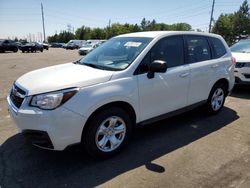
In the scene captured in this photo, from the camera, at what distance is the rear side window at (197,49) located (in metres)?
4.80

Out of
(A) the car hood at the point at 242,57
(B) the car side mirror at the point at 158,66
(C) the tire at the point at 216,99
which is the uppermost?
(B) the car side mirror at the point at 158,66

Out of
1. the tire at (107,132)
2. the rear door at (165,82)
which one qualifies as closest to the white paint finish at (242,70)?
the rear door at (165,82)

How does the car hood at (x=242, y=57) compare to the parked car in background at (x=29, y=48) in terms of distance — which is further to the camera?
the parked car in background at (x=29, y=48)

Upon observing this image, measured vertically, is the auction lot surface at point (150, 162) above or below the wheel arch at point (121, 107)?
below

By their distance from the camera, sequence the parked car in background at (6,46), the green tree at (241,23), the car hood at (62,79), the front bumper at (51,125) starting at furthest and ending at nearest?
1. the green tree at (241,23)
2. the parked car in background at (6,46)
3. the car hood at (62,79)
4. the front bumper at (51,125)

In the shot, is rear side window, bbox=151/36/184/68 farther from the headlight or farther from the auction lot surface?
the headlight

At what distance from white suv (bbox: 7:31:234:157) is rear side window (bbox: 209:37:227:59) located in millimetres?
68

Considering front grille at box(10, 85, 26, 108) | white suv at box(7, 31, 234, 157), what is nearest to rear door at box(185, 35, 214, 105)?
white suv at box(7, 31, 234, 157)

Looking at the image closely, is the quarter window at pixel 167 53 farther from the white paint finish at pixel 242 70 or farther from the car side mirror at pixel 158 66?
the white paint finish at pixel 242 70

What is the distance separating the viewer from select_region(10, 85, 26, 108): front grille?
3412 mm

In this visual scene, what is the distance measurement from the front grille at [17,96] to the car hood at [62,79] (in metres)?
0.07

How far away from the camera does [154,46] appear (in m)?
4.16

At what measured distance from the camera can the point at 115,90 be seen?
3539 mm

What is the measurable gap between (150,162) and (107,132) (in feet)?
2.44
